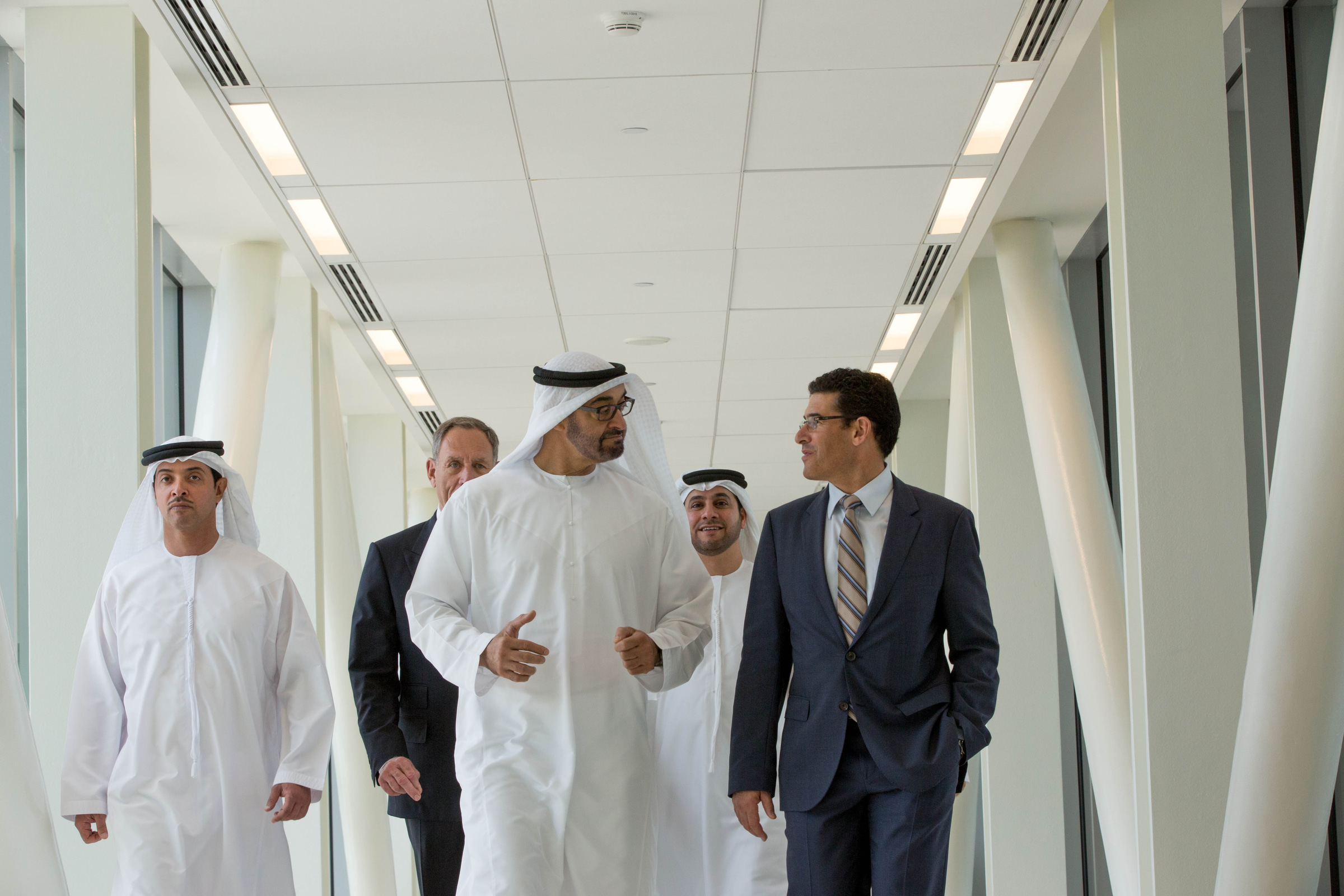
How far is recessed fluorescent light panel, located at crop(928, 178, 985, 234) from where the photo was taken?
7250mm

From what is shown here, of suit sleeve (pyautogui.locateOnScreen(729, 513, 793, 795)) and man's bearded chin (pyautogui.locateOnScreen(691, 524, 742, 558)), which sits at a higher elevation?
man's bearded chin (pyautogui.locateOnScreen(691, 524, 742, 558))

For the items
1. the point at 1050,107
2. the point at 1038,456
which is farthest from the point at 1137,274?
the point at 1038,456

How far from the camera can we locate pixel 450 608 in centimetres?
385

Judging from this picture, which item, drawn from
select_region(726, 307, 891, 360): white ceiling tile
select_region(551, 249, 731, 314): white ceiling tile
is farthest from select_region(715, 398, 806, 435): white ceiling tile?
select_region(551, 249, 731, 314): white ceiling tile

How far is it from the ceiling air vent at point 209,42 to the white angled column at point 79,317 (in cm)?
26

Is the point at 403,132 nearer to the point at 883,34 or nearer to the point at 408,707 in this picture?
the point at 883,34

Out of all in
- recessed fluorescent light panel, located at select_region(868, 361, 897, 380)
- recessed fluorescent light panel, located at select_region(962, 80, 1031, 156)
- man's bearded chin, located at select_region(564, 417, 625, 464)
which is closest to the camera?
man's bearded chin, located at select_region(564, 417, 625, 464)

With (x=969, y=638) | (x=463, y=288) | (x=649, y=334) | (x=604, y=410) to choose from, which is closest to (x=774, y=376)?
(x=649, y=334)

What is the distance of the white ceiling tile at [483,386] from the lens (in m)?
11.0

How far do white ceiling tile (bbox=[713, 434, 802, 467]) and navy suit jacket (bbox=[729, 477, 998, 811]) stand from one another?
9.73 meters

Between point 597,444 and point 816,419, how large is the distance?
23.3 inches

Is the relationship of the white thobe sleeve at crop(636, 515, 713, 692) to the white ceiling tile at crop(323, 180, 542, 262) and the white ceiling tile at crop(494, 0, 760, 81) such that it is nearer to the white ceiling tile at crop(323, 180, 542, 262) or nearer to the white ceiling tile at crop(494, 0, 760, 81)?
the white ceiling tile at crop(494, 0, 760, 81)

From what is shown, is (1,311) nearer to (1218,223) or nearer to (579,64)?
(579,64)

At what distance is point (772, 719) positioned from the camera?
3783mm
